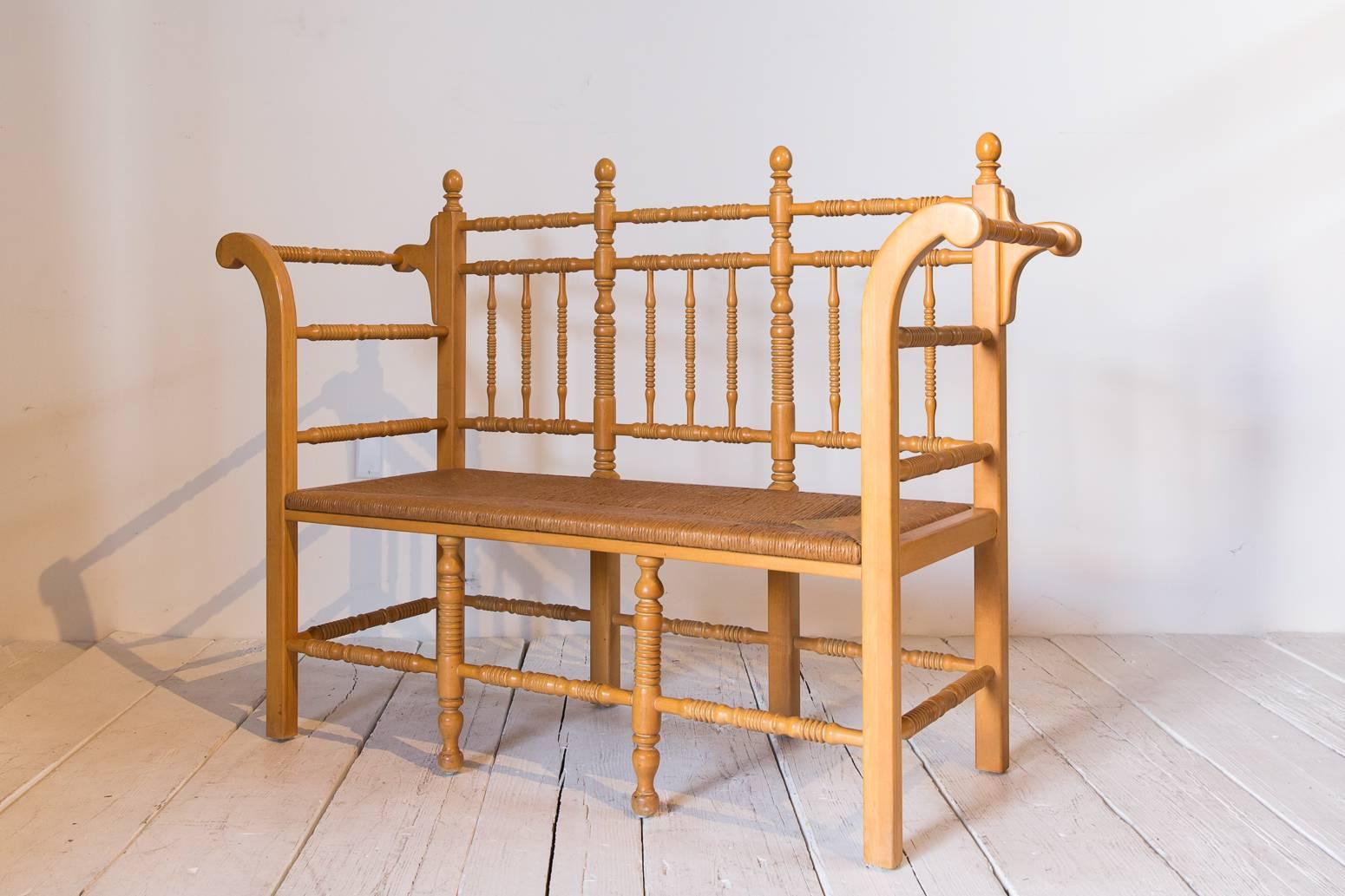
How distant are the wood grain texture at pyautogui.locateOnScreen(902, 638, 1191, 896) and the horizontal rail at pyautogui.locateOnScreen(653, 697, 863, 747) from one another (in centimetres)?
26

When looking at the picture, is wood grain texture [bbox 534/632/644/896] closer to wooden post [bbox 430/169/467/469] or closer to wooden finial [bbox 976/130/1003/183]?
wooden post [bbox 430/169/467/469]

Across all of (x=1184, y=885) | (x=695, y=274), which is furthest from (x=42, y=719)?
(x=1184, y=885)

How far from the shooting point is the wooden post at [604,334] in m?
2.27

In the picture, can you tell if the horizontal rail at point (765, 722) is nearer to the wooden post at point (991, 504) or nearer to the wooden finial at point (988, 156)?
the wooden post at point (991, 504)

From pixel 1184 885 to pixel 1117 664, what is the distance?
1.17 metres

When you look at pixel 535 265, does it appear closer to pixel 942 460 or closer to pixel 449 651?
pixel 449 651

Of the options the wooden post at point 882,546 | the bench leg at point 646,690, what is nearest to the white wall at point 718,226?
the bench leg at point 646,690

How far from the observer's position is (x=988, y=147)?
1.84 metres

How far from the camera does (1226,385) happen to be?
9.43ft

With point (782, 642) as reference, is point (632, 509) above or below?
above

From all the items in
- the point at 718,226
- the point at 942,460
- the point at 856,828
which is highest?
the point at 718,226

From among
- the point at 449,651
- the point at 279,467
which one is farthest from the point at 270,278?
the point at 449,651

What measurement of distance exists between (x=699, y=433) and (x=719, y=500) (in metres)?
0.24

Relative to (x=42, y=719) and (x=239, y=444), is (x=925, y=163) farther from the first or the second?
(x=42, y=719)
